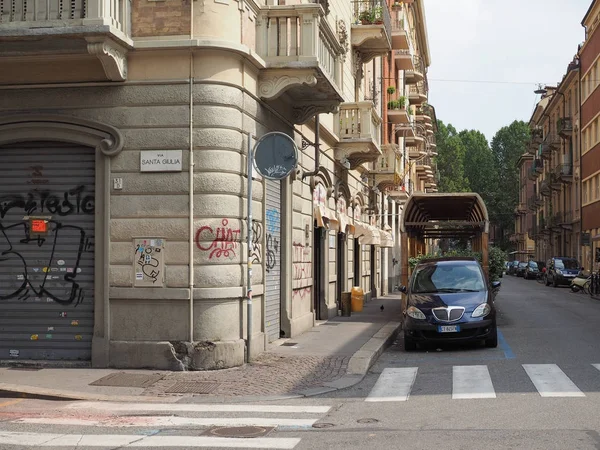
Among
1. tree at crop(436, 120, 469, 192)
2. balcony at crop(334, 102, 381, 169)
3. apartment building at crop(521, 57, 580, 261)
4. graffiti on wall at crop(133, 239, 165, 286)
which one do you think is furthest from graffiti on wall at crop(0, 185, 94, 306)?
tree at crop(436, 120, 469, 192)

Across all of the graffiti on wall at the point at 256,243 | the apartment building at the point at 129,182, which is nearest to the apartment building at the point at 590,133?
the graffiti on wall at the point at 256,243

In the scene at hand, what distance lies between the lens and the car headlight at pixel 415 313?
15.7 m

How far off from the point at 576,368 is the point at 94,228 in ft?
24.2

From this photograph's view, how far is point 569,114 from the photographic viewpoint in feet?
213

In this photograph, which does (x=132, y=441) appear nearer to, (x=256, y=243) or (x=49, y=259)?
(x=49, y=259)

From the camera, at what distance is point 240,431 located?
838 cm

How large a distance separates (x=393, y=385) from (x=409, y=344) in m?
4.56

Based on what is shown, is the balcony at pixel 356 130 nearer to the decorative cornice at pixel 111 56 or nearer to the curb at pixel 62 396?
the decorative cornice at pixel 111 56

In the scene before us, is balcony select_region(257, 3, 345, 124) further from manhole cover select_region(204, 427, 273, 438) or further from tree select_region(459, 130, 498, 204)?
tree select_region(459, 130, 498, 204)

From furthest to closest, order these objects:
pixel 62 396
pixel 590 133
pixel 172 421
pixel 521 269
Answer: pixel 521 269
pixel 590 133
pixel 62 396
pixel 172 421

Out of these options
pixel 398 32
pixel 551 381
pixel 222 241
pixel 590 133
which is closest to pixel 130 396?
pixel 222 241

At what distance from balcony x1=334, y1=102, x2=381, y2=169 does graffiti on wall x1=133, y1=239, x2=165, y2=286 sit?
37.8ft

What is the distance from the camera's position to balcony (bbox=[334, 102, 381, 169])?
77.3 feet

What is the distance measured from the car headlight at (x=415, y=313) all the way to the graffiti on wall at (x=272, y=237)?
8.57 feet
